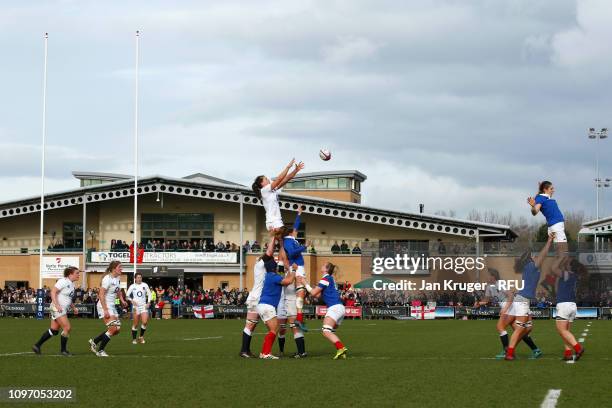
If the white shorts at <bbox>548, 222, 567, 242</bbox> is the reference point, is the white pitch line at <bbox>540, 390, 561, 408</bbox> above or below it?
below

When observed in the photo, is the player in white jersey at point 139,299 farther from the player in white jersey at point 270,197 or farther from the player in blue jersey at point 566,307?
the player in blue jersey at point 566,307

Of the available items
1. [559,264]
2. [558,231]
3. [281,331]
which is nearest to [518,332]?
[559,264]

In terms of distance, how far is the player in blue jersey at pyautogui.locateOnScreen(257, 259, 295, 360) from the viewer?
18.3 meters

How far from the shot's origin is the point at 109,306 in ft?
76.6

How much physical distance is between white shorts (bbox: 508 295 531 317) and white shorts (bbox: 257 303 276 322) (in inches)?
180

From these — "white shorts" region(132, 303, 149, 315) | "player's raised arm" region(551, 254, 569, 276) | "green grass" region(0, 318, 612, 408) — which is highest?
"player's raised arm" region(551, 254, 569, 276)

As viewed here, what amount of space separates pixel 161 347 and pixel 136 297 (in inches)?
211

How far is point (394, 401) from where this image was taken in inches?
453

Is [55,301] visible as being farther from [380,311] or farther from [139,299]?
[380,311]

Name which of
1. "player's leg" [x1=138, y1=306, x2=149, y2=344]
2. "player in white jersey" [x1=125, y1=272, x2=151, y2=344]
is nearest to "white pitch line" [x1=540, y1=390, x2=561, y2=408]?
"player's leg" [x1=138, y1=306, x2=149, y2=344]

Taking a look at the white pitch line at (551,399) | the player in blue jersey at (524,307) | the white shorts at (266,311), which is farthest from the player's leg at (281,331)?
the white pitch line at (551,399)

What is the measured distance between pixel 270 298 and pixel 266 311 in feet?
0.87

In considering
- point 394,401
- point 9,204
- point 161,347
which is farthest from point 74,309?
point 394,401

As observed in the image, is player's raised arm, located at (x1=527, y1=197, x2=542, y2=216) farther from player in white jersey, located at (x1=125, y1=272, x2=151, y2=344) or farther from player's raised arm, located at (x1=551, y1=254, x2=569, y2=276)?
player in white jersey, located at (x1=125, y1=272, x2=151, y2=344)
